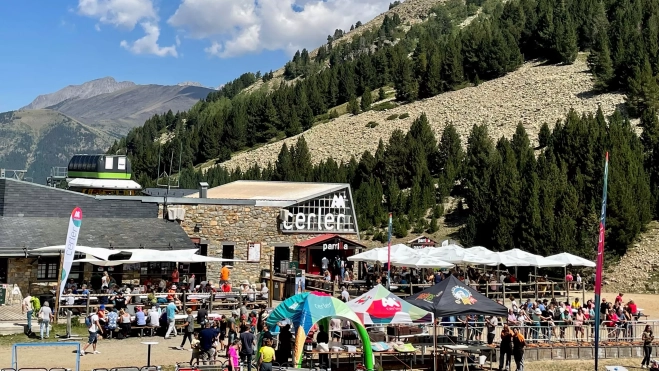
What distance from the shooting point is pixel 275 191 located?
126ft

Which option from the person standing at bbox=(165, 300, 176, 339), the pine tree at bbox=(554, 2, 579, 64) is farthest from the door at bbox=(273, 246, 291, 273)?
the pine tree at bbox=(554, 2, 579, 64)

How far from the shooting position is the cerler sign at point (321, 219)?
1318 inches

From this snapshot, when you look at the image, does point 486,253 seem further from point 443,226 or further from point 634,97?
point 634,97

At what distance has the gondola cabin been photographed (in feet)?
138

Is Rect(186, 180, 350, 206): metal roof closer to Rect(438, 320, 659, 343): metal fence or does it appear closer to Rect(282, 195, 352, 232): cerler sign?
Rect(282, 195, 352, 232): cerler sign

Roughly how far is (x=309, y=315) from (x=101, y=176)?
30978 millimetres

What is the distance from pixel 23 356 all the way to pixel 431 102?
7721 centimetres

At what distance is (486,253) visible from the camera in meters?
28.7

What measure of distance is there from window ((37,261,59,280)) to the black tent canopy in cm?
1366

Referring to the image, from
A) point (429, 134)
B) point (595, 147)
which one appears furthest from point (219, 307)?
point (429, 134)

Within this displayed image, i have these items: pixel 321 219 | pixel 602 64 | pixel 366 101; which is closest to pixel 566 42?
pixel 602 64

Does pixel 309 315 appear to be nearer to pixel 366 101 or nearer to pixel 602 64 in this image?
pixel 602 64

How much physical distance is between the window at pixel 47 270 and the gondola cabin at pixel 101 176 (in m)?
15.9

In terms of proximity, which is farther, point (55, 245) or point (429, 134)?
point (429, 134)
